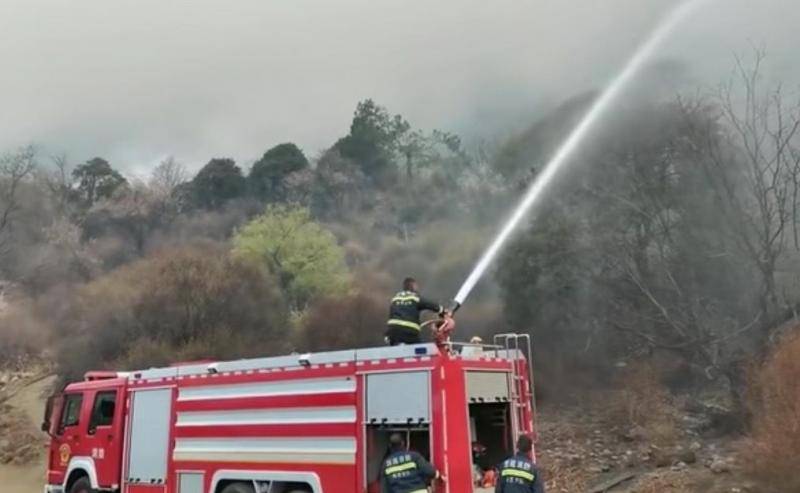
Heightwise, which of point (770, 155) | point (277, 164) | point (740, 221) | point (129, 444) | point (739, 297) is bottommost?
point (129, 444)

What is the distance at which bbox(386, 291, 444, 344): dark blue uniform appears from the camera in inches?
Result: 377

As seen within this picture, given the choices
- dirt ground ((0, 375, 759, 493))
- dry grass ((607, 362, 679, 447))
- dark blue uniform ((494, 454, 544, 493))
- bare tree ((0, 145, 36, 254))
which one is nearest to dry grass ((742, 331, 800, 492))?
dirt ground ((0, 375, 759, 493))

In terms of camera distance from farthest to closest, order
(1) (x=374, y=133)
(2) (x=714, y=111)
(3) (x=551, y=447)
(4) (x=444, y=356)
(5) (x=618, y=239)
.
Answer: (1) (x=374, y=133) → (5) (x=618, y=239) → (2) (x=714, y=111) → (3) (x=551, y=447) → (4) (x=444, y=356)

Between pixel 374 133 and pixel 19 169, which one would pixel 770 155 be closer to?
pixel 19 169

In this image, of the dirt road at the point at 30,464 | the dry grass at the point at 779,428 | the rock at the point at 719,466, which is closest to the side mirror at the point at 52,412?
the dry grass at the point at 779,428

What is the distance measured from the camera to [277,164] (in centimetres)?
6650

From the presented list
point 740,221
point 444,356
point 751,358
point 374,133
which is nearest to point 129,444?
point 444,356

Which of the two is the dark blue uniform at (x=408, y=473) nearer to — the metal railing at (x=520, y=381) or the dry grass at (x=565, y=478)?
the metal railing at (x=520, y=381)

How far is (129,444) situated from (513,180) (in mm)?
20259

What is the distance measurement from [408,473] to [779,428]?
7.80m

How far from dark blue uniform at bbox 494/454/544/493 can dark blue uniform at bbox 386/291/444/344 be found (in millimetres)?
2419

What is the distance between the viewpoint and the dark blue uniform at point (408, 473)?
7.47 m

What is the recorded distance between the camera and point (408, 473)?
7504 mm

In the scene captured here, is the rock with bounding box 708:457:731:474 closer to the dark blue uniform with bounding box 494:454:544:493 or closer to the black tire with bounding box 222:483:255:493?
the dark blue uniform with bounding box 494:454:544:493
